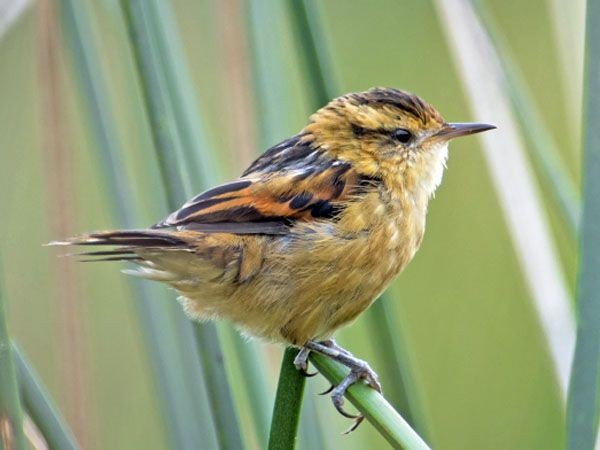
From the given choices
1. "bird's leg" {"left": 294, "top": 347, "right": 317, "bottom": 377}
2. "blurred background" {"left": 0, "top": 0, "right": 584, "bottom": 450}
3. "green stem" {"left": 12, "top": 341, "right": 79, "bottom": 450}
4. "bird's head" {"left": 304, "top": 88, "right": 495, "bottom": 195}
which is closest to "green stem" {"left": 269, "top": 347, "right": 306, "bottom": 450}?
"bird's leg" {"left": 294, "top": 347, "right": 317, "bottom": 377}

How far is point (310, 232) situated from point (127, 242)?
1.96ft

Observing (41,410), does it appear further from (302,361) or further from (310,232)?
(310,232)

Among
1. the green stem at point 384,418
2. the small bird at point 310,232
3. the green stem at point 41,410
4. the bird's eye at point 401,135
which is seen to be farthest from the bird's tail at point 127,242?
the bird's eye at point 401,135

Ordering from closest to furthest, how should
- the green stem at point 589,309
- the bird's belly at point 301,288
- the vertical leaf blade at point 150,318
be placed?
the green stem at point 589,309 → the vertical leaf blade at point 150,318 → the bird's belly at point 301,288

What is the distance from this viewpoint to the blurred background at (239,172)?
2.23 meters

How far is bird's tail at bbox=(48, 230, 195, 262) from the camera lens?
186 cm

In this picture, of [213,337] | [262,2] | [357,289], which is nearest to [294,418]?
[213,337]

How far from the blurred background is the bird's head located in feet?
0.44

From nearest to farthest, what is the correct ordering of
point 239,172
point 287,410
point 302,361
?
1. point 287,410
2. point 302,361
3. point 239,172

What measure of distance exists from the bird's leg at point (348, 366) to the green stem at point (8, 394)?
609 millimetres

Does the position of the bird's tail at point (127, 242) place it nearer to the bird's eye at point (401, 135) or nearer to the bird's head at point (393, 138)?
the bird's head at point (393, 138)

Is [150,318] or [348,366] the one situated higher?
[150,318]

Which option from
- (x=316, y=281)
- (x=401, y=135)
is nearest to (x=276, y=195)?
(x=316, y=281)

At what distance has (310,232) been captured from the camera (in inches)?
94.7
